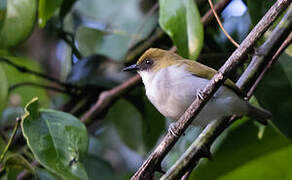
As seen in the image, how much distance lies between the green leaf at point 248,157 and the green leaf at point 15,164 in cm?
87

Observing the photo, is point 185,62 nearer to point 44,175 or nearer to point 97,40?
point 44,175

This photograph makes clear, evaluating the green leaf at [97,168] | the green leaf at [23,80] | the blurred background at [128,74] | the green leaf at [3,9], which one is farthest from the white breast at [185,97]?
the green leaf at [23,80]

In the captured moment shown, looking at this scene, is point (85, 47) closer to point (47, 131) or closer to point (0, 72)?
point (0, 72)

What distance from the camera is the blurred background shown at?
2.25 metres

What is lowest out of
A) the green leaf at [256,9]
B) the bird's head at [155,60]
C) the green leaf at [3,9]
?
the bird's head at [155,60]

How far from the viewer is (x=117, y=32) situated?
318 centimetres

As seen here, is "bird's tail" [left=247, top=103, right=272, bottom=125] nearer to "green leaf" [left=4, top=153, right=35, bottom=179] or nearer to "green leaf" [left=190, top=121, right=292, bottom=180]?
"green leaf" [left=190, top=121, right=292, bottom=180]

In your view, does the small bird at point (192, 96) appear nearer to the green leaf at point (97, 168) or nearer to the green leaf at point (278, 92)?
the green leaf at point (278, 92)

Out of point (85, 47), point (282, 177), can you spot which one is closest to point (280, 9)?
point (282, 177)

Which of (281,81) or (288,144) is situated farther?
(288,144)

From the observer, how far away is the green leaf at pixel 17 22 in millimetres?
2342

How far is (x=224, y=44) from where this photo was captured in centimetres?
275

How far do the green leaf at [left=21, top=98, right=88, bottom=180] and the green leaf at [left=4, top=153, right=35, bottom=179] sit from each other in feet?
0.50

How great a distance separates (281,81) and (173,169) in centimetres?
76
